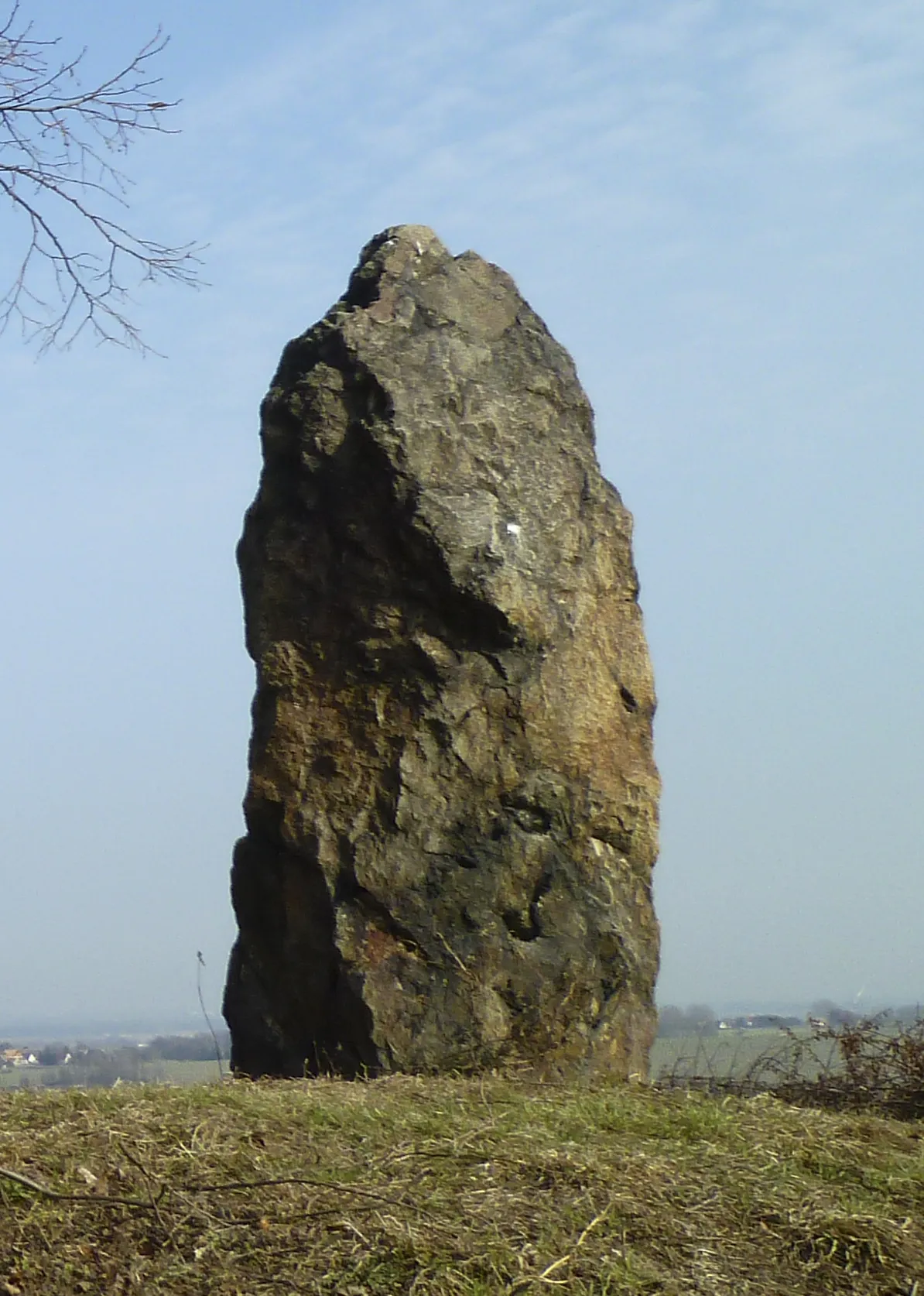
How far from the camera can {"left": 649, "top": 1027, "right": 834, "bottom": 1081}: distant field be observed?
8.20m

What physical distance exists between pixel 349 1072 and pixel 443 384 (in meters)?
3.49

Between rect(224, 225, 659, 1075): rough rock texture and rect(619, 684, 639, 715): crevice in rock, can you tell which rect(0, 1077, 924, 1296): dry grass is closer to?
rect(224, 225, 659, 1075): rough rock texture

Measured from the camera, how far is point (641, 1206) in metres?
4.91

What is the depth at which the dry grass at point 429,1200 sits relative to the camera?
4.43 metres

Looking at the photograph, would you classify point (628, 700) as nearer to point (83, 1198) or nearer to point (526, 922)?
point (526, 922)

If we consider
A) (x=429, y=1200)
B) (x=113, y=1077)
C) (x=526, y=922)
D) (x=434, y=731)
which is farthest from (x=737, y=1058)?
(x=429, y=1200)

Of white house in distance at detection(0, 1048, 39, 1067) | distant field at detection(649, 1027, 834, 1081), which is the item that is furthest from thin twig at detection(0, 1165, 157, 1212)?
white house in distance at detection(0, 1048, 39, 1067)

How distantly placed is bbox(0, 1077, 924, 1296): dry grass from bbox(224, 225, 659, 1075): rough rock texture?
1.33 metres

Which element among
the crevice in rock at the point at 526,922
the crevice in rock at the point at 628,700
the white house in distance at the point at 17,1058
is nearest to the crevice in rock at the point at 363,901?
the crevice in rock at the point at 526,922

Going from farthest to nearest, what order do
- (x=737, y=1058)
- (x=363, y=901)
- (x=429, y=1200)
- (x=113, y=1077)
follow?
(x=737, y=1058)
(x=363, y=901)
(x=113, y=1077)
(x=429, y=1200)

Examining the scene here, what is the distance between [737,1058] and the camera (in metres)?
8.49

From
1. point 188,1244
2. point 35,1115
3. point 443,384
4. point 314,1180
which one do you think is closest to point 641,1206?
point 314,1180

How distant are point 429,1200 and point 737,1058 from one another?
160 inches

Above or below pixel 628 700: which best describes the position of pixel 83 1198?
below
